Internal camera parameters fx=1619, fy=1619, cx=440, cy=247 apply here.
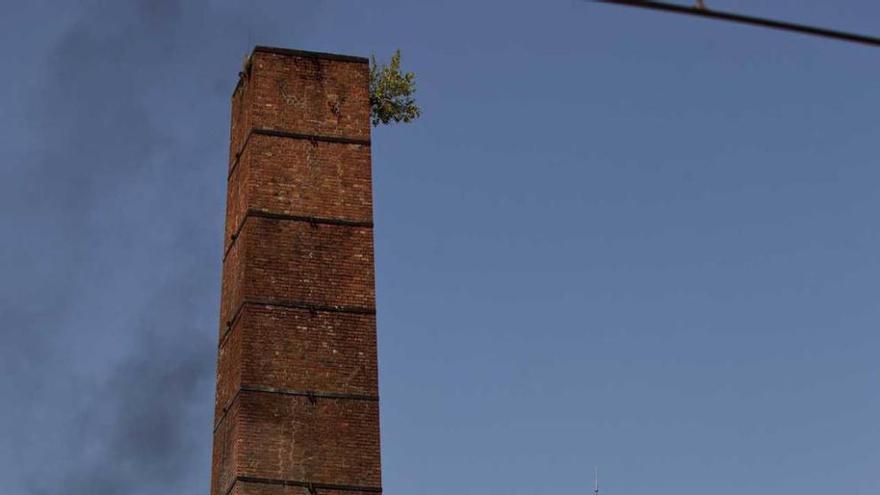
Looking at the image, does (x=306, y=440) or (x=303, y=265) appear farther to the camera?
(x=303, y=265)

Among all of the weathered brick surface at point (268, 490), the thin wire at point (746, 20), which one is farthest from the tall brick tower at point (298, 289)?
the thin wire at point (746, 20)

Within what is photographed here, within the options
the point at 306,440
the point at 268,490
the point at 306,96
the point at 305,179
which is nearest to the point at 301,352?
the point at 306,440

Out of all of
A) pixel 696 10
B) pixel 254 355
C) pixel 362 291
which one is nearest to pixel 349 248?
pixel 362 291

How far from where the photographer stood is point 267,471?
18.7m

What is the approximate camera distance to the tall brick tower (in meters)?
18.9

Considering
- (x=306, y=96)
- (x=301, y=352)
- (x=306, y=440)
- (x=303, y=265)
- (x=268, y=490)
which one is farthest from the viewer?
(x=306, y=96)

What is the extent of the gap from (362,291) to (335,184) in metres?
1.43

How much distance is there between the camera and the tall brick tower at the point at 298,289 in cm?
1892

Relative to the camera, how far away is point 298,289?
1969 cm

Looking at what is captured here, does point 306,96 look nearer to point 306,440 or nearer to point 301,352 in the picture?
point 301,352

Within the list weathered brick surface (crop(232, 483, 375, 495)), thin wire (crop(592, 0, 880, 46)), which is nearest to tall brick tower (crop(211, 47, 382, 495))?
weathered brick surface (crop(232, 483, 375, 495))

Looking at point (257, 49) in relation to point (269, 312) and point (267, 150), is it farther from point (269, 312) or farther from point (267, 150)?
point (269, 312)

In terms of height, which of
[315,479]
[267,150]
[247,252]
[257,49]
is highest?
[257,49]

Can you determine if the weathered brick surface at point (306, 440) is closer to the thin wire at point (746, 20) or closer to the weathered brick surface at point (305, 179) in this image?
the weathered brick surface at point (305, 179)
